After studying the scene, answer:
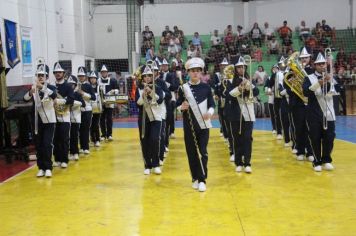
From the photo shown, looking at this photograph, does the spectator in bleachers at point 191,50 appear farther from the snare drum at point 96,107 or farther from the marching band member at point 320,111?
the marching band member at point 320,111

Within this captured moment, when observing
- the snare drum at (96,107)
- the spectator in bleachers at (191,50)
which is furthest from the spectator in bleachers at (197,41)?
the snare drum at (96,107)

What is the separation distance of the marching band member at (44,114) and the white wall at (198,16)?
1805 centimetres

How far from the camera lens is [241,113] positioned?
798 centimetres

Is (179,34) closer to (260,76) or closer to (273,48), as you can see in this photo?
(273,48)

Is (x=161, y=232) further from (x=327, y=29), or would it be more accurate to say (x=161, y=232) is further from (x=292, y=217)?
(x=327, y=29)

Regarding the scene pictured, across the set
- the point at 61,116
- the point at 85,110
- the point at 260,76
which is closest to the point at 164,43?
the point at 260,76

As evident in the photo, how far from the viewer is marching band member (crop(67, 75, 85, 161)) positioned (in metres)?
9.31

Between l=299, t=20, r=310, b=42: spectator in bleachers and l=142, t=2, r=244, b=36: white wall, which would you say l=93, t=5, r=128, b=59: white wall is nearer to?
l=142, t=2, r=244, b=36: white wall

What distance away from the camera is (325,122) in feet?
25.4

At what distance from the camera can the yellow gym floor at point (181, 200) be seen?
206 inches

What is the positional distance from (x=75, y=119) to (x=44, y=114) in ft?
5.51

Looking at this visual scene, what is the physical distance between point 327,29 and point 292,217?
1984 cm

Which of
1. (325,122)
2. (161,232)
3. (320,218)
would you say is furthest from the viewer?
(325,122)

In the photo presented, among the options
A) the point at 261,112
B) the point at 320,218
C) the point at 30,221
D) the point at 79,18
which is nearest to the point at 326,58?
the point at 320,218
